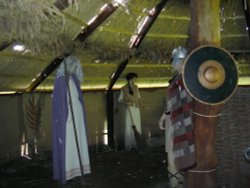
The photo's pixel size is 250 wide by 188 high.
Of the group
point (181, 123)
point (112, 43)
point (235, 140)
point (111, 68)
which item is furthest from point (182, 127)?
point (111, 68)

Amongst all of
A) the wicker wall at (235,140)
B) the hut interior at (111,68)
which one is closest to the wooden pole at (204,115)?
the hut interior at (111,68)

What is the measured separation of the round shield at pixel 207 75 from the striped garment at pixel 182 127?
0.21 metres

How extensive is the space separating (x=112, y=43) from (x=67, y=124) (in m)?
2.21

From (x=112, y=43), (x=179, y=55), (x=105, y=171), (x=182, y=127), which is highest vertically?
(x=112, y=43)

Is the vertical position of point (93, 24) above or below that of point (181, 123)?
above

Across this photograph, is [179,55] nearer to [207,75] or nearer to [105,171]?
[207,75]

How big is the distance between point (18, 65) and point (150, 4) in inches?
85.9

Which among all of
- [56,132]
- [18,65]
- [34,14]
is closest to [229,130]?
[56,132]

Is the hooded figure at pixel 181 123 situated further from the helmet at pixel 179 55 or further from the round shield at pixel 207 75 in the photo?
the round shield at pixel 207 75

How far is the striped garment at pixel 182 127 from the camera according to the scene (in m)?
3.59

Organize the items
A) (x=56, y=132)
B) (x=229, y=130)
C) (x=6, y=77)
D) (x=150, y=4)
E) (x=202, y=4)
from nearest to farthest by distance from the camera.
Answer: (x=202, y=4), (x=229, y=130), (x=56, y=132), (x=150, y=4), (x=6, y=77)

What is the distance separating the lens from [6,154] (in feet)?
23.1

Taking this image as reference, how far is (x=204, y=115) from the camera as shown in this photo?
138 inches

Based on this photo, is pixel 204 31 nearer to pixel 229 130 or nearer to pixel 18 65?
pixel 229 130
